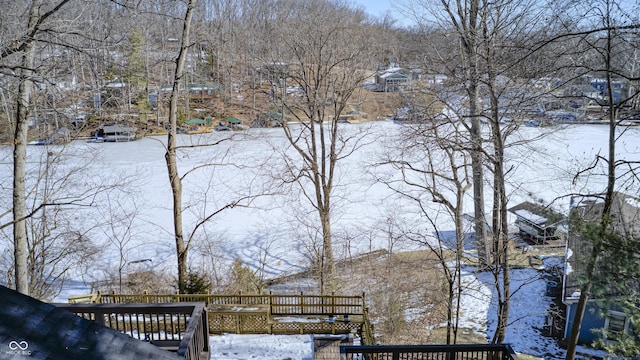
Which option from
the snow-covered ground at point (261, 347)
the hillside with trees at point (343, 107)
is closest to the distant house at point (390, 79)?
the hillside with trees at point (343, 107)

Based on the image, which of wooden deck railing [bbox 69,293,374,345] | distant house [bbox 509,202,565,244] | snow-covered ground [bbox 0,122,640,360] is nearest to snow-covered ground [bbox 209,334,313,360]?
snow-covered ground [bbox 0,122,640,360]

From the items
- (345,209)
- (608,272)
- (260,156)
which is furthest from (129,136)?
(608,272)

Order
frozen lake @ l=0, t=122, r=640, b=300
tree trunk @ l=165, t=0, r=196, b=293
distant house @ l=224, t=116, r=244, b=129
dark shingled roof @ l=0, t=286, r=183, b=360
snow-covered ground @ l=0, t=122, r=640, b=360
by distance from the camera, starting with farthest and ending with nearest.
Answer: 1. distant house @ l=224, t=116, r=244, b=129
2. frozen lake @ l=0, t=122, r=640, b=300
3. snow-covered ground @ l=0, t=122, r=640, b=360
4. tree trunk @ l=165, t=0, r=196, b=293
5. dark shingled roof @ l=0, t=286, r=183, b=360

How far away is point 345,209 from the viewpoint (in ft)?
65.8

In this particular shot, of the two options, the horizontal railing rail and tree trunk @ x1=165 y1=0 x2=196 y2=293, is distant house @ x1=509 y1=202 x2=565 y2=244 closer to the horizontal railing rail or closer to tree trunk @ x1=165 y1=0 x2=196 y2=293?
the horizontal railing rail

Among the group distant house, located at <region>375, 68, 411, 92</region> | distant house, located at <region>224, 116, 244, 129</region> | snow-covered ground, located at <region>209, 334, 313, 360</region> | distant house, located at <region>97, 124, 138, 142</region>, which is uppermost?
distant house, located at <region>375, 68, 411, 92</region>

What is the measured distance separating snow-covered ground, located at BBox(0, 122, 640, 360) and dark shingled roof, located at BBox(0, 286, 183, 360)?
467cm

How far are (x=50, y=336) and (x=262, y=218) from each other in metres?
16.8

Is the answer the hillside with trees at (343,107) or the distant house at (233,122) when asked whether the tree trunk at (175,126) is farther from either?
the distant house at (233,122)

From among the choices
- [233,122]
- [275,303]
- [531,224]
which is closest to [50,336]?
[275,303]

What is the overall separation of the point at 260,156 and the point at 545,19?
20912 millimetres

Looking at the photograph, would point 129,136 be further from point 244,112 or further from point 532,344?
point 532,344

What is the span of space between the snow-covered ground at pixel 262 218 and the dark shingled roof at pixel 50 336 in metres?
4.67

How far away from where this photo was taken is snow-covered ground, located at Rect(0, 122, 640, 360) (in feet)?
37.6
